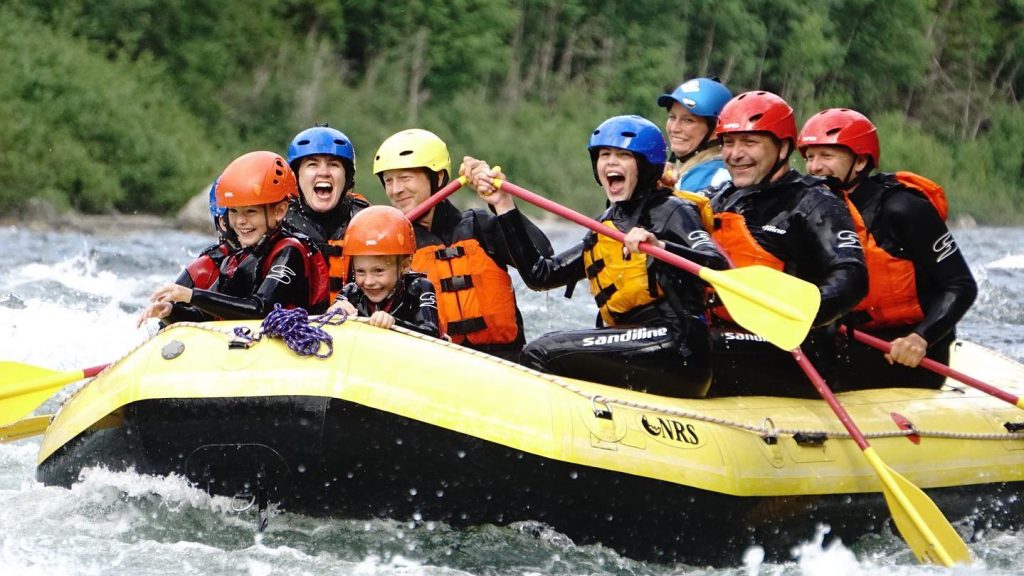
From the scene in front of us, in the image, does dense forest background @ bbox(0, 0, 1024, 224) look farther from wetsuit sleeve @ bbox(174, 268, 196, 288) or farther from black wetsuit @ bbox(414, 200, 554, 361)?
wetsuit sleeve @ bbox(174, 268, 196, 288)

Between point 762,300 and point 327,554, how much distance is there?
1848 mm

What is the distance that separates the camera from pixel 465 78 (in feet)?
112

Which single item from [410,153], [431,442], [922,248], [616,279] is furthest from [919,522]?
[410,153]

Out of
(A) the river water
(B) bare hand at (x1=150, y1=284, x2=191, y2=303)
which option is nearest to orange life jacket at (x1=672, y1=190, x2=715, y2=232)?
(A) the river water

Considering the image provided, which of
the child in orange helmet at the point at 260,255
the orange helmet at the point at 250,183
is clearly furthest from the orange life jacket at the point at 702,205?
the orange helmet at the point at 250,183

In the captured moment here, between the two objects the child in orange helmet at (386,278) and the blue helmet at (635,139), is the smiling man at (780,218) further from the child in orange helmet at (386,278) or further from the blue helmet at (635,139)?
the child in orange helmet at (386,278)

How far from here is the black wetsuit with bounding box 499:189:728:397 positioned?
5.60 meters

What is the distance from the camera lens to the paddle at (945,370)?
20.4ft

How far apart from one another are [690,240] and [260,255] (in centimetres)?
167

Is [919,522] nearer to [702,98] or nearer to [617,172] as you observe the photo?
[617,172]

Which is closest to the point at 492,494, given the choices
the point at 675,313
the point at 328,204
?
the point at 675,313

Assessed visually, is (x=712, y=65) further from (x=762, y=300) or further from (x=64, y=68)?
(x=762, y=300)

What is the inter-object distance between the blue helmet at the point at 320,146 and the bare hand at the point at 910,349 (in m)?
2.54

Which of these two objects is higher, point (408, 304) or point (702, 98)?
point (702, 98)
